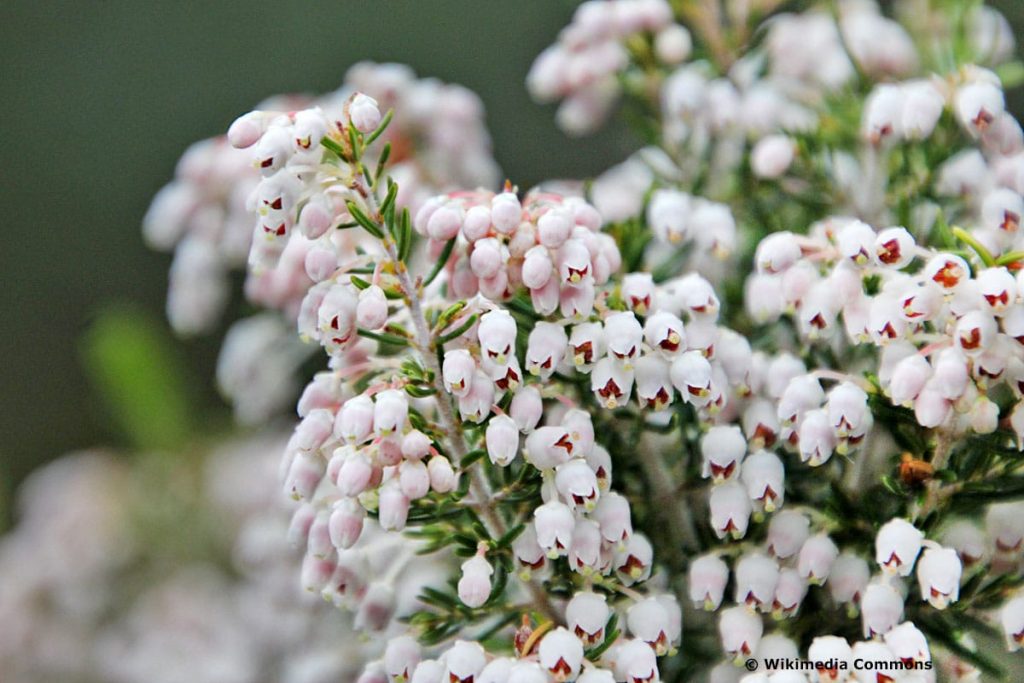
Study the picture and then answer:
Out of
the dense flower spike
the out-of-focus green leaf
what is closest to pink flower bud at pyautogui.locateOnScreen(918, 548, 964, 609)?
the dense flower spike

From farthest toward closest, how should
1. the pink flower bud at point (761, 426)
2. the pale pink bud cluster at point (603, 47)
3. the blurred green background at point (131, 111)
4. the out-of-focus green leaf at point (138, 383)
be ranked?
the blurred green background at point (131, 111), the out-of-focus green leaf at point (138, 383), the pale pink bud cluster at point (603, 47), the pink flower bud at point (761, 426)

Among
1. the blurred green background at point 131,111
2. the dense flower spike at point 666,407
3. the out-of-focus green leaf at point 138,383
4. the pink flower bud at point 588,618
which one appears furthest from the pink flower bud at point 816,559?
the blurred green background at point 131,111

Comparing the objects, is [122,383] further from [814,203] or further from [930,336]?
[930,336]

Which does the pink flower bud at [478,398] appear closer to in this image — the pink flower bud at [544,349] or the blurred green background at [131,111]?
the pink flower bud at [544,349]

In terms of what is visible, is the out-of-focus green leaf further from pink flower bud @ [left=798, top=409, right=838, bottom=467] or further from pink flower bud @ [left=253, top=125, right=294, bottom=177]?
pink flower bud @ [left=798, top=409, right=838, bottom=467]

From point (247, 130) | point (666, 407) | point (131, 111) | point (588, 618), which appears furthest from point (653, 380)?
point (131, 111)

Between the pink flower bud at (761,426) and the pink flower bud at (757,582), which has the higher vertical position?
the pink flower bud at (761,426)

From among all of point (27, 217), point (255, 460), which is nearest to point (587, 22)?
point (255, 460)

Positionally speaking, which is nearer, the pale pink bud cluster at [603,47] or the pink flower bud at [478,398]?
the pink flower bud at [478,398]
